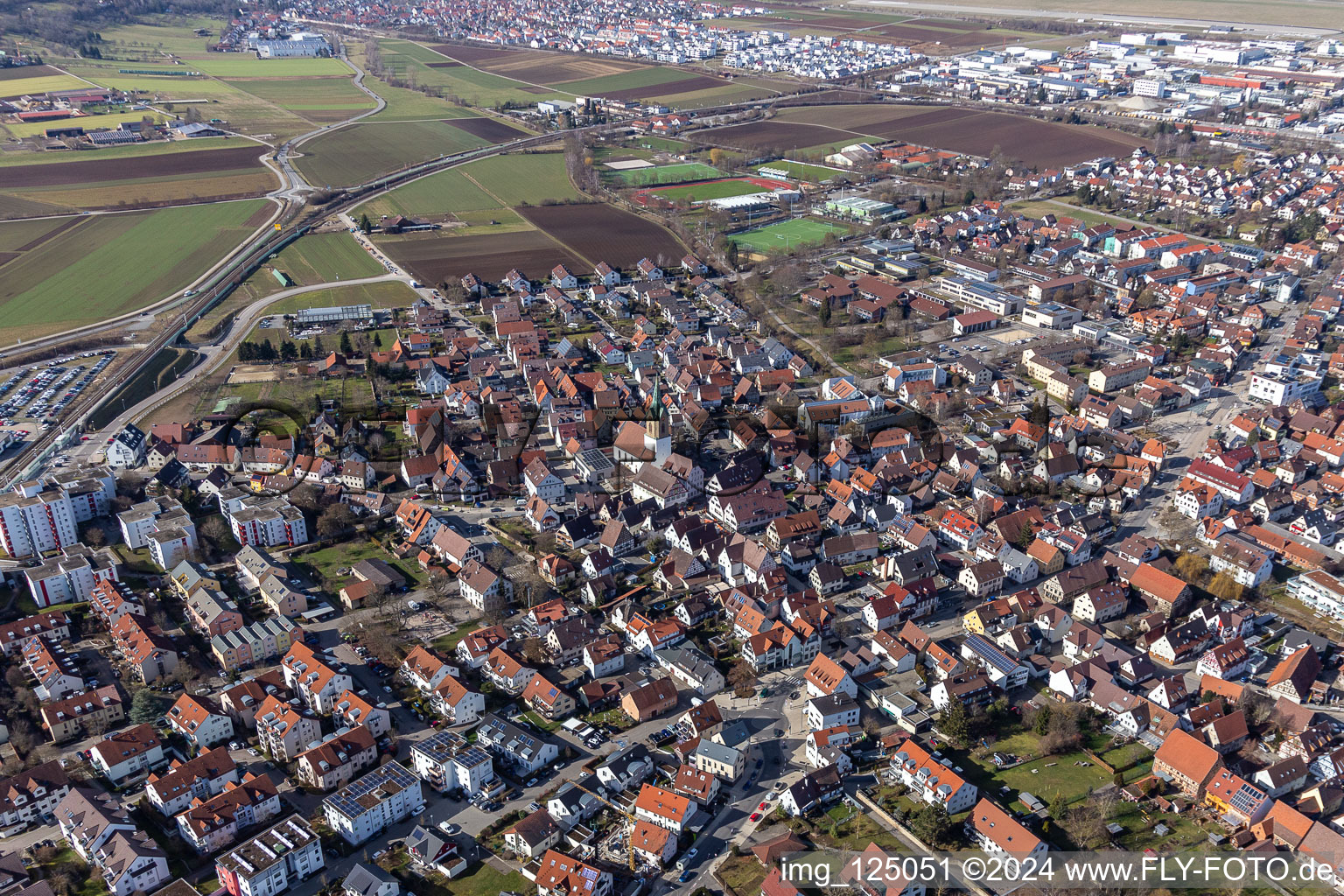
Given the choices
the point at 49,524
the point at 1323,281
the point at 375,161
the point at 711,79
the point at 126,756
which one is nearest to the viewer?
the point at 126,756

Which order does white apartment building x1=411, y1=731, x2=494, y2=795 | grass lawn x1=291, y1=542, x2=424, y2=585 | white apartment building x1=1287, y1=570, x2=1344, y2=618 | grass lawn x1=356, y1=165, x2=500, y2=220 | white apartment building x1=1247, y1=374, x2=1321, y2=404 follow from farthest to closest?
grass lawn x1=356, y1=165, x2=500, y2=220 → white apartment building x1=1247, y1=374, x2=1321, y2=404 → grass lawn x1=291, y1=542, x2=424, y2=585 → white apartment building x1=1287, y1=570, x2=1344, y2=618 → white apartment building x1=411, y1=731, x2=494, y2=795

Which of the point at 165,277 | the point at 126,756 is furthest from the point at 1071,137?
the point at 126,756

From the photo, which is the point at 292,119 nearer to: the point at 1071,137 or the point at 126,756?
the point at 1071,137

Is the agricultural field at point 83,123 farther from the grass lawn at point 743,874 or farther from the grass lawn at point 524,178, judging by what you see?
the grass lawn at point 743,874

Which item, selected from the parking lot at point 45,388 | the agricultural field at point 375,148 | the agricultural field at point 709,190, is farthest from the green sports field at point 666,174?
the parking lot at point 45,388

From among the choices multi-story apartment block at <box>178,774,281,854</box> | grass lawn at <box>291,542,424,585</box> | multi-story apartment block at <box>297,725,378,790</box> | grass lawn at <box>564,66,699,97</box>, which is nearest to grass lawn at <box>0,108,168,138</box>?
grass lawn at <box>564,66,699,97</box>

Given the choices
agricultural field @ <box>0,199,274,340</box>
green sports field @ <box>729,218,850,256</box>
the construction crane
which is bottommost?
the construction crane

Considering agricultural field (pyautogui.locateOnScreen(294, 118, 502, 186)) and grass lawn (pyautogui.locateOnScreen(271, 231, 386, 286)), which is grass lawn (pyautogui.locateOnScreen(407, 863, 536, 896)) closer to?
grass lawn (pyautogui.locateOnScreen(271, 231, 386, 286))
